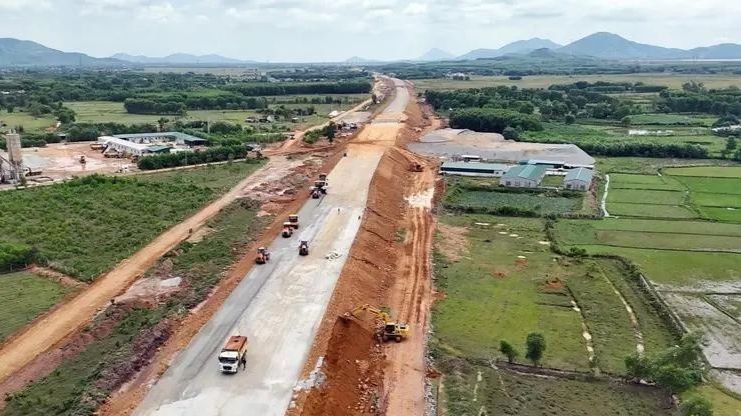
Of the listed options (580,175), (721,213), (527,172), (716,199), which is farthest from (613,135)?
(721,213)

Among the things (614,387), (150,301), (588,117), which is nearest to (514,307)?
(614,387)

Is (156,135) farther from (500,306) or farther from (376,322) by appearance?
(500,306)

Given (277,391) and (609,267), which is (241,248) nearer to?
(277,391)

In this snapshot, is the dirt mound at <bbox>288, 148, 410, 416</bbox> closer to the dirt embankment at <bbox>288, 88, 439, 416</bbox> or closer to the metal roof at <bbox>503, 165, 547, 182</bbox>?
the dirt embankment at <bbox>288, 88, 439, 416</bbox>

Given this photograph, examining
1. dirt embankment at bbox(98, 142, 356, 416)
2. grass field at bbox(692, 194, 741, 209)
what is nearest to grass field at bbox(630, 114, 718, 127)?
grass field at bbox(692, 194, 741, 209)

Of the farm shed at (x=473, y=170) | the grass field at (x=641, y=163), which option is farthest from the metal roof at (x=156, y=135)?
the grass field at (x=641, y=163)

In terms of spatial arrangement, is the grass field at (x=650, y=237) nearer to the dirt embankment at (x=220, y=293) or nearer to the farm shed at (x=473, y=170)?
the farm shed at (x=473, y=170)

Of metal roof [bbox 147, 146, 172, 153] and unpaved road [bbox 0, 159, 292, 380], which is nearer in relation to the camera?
unpaved road [bbox 0, 159, 292, 380]
